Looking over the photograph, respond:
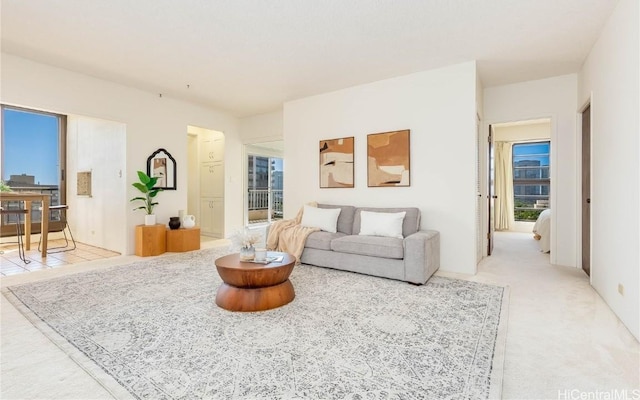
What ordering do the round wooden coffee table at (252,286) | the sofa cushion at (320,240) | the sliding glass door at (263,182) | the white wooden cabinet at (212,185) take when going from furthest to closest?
the sliding glass door at (263,182), the white wooden cabinet at (212,185), the sofa cushion at (320,240), the round wooden coffee table at (252,286)

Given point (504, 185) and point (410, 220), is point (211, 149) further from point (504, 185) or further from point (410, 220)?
point (504, 185)

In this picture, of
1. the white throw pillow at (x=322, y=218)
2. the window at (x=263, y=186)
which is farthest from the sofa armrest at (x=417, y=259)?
the window at (x=263, y=186)

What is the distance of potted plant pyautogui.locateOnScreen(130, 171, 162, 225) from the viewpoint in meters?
4.84

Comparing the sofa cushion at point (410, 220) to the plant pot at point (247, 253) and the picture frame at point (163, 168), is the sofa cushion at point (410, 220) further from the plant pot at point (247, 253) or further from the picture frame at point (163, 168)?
the picture frame at point (163, 168)

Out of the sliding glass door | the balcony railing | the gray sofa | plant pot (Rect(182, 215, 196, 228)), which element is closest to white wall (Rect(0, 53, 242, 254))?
plant pot (Rect(182, 215, 196, 228))

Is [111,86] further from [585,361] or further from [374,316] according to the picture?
[585,361]

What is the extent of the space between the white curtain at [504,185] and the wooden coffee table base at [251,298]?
24.1 ft

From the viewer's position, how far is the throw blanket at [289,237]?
410cm

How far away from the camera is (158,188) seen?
5031 millimetres

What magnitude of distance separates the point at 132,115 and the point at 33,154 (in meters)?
3.02

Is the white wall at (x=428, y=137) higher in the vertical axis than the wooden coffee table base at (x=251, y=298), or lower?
higher

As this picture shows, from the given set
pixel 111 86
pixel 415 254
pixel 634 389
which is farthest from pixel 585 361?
pixel 111 86

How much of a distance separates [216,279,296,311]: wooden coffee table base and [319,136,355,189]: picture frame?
2.47 m

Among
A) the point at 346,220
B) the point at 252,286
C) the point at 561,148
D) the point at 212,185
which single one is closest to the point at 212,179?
the point at 212,185
